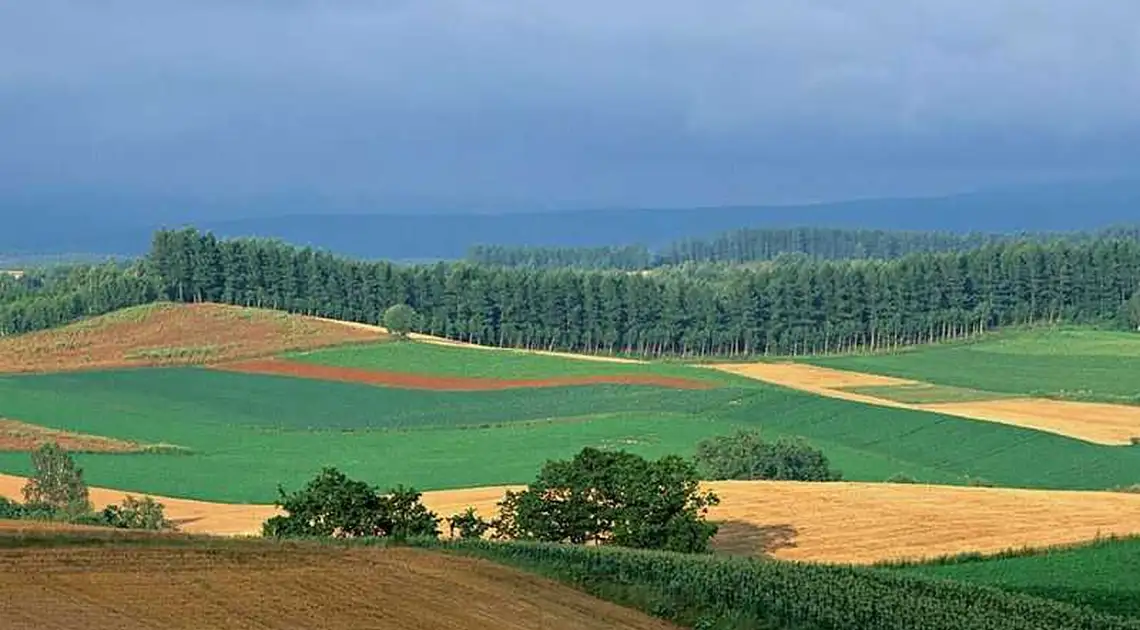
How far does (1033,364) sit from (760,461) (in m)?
49.7

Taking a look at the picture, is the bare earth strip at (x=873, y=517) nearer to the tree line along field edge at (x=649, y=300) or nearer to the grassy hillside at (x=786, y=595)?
the grassy hillside at (x=786, y=595)

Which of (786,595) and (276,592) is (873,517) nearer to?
(786,595)

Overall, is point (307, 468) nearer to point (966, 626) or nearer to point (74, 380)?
point (74, 380)

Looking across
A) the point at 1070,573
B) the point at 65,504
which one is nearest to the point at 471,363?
the point at 65,504

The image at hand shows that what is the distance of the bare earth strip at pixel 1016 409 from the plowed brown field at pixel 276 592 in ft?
149

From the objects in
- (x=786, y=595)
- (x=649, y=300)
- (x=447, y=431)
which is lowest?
(x=447, y=431)

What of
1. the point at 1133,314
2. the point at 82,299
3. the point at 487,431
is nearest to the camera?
the point at 487,431

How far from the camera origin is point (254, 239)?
140 metres

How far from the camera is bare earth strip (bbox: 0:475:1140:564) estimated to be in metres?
43.5

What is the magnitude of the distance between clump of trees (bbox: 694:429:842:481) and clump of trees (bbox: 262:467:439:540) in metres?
22.8

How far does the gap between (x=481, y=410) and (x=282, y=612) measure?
61146 mm

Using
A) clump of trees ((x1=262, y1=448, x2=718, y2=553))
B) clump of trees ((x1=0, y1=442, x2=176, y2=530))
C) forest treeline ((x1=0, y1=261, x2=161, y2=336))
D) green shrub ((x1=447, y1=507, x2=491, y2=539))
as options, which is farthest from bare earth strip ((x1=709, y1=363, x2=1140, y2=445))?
forest treeline ((x1=0, y1=261, x2=161, y2=336))

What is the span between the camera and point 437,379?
95.4m

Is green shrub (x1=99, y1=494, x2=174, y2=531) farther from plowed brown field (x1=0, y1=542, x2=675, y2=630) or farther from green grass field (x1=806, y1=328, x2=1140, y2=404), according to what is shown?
green grass field (x1=806, y1=328, x2=1140, y2=404)
